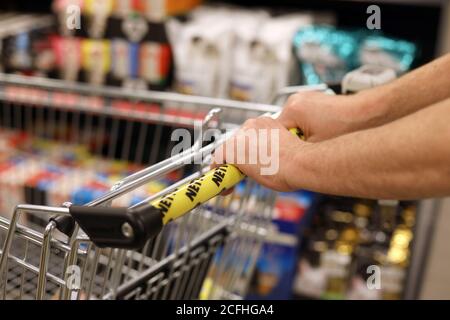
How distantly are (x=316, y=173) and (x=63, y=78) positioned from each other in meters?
1.51

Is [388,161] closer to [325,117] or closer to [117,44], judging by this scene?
[325,117]

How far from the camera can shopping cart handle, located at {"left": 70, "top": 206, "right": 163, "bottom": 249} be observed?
583 millimetres

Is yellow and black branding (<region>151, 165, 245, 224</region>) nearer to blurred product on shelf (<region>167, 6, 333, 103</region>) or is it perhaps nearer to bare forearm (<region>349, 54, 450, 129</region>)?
bare forearm (<region>349, 54, 450, 129</region>)

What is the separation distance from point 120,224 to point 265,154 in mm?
262

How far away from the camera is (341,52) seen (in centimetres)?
172

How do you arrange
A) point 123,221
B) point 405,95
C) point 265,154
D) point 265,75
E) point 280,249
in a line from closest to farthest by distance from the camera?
point 123,221 → point 265,154 → point 405,95 → point 280,249 → point 265,75

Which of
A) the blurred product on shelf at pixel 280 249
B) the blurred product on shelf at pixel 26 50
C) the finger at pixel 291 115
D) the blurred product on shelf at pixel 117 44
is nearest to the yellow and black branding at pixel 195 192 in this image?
the finger at pixel 291 115

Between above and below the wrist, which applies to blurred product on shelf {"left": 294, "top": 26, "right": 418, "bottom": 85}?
above

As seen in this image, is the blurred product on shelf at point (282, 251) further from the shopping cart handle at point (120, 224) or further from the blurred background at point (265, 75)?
the shopping cart handle at point (120, 224)

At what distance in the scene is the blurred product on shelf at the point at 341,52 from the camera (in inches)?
66.3

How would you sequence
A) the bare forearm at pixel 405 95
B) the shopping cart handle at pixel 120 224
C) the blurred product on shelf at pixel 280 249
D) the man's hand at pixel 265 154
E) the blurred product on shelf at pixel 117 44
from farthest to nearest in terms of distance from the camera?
the blurred product on shelf at pixel 117 44 → the blurred product on shelf at pixel 280 249 → the bare forearm at pixel 405 95 → the man's hand at pixel 265 154 → the shopping cart handle at pixel 120 224

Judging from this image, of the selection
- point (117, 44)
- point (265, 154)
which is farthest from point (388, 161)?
point (117, 44)

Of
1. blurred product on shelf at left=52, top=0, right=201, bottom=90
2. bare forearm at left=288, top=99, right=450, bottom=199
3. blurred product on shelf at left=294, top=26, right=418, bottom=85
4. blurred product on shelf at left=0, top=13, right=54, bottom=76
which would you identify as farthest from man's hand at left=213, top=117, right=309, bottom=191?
blurred product on shelf at left=0, top=13, right=54, bottom=76

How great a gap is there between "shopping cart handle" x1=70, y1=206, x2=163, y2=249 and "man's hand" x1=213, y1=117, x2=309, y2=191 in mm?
207
